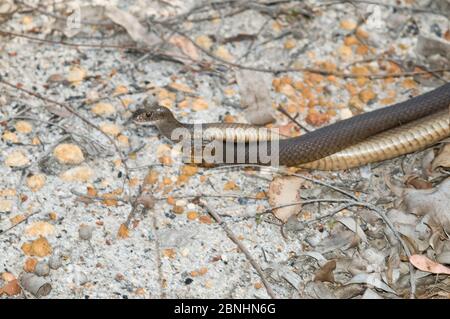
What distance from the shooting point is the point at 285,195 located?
466cm

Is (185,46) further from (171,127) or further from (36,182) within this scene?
(36,182)

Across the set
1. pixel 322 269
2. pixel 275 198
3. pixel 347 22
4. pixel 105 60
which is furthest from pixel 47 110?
pixel 347 22

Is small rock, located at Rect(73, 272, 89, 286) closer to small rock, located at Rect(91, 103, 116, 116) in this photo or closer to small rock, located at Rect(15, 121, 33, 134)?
small rock, located at Rect(15, 121, 33, 134)

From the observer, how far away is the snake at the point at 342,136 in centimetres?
483

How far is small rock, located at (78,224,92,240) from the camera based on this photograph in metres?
4.27

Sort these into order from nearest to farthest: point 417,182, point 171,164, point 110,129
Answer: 1. point 417,182
2. point 171,164
3. point 110,129

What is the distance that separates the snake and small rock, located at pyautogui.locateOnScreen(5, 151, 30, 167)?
0.86 meters

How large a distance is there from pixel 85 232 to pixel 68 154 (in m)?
0.73

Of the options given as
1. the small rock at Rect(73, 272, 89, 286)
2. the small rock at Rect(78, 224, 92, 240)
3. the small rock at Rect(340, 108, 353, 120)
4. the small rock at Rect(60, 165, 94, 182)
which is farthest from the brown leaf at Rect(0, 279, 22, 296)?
the small rock at Rect(340, 108, 353, 120)

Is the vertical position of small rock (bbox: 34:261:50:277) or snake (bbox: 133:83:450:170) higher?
snake (bbox: 133:83:450:170)

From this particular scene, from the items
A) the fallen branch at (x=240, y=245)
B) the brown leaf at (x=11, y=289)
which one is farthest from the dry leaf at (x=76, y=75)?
the brown leaf at (x=11, y=289)

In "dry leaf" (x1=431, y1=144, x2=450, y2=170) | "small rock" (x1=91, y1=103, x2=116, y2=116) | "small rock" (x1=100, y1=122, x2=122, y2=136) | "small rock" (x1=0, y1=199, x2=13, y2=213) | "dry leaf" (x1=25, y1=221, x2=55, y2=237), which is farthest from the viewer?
"small rock" (x1=91, y1=103, x2=116, y2=116)

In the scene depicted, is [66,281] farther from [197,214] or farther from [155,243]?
[197,214]

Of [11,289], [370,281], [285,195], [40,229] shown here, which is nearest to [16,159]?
[40,229]
